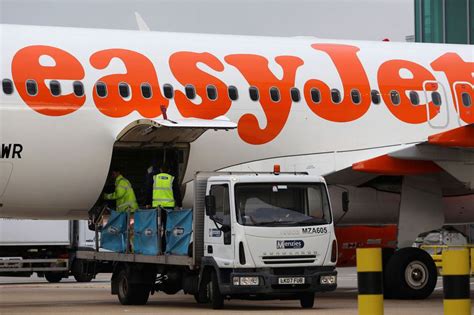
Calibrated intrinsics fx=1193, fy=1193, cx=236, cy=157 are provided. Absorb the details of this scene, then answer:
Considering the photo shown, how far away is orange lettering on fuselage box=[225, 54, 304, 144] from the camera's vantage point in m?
24.0

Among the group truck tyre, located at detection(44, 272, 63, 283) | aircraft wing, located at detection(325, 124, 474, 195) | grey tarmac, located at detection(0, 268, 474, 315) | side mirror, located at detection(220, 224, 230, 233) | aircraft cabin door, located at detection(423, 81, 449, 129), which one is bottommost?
truck tyre, located at detection(44, 272, 63, 283)

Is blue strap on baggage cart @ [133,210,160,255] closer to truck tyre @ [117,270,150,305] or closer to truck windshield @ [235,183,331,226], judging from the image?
truck tyre @ [117,270,150,305]

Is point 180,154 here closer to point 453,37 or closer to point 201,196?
point 201,196

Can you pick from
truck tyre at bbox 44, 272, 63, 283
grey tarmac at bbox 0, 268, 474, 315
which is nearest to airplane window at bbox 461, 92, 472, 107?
grey tarmac at bbox 0, 268, 474, 315

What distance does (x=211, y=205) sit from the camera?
2048 centimetres

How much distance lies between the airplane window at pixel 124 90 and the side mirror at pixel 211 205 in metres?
3.48

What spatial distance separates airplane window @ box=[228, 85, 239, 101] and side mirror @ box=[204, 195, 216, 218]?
3808 mm

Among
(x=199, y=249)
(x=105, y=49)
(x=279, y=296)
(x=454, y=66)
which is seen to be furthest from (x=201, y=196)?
(x=454, y=66)

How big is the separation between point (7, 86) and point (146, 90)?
9.00ft

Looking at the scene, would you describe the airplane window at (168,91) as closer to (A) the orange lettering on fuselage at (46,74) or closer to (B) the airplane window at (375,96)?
(A) the orange lettering on fuselage at (46,74)

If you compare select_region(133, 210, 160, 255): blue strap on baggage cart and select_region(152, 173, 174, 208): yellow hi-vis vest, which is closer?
select_region(133, 210, 160, 255): blue strap on baggage cart

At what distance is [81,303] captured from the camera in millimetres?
23734

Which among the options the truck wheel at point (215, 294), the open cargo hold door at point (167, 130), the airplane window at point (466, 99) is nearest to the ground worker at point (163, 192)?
the open cargo hold door at point (167, 130)

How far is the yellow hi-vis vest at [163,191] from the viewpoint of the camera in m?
22.2
